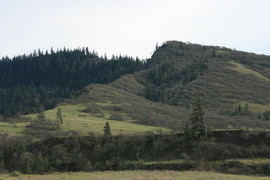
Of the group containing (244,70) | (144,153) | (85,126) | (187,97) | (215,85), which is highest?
(244,70)

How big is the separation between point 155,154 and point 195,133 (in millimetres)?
7242

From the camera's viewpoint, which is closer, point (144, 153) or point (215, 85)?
point (144, 153)

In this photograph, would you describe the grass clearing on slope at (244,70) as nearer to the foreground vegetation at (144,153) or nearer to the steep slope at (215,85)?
the steep slope at (215,85)

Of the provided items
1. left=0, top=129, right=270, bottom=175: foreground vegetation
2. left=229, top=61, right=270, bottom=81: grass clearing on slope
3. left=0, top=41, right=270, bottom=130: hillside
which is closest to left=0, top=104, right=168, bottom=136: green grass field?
left=0, top=41, right=270, bottom=130: hillside

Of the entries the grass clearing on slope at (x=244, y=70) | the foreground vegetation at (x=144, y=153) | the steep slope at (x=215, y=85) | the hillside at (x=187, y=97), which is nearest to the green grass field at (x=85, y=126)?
the hillside at (x=187, y=97)

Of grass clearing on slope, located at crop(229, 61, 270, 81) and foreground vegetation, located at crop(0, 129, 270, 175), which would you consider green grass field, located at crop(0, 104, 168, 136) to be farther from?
grass clearing on slope, located at crop(229, 61, 270, 81)

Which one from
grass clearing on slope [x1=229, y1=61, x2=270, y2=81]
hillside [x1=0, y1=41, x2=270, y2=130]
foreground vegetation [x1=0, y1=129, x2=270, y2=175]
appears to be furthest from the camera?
grass clearing on slope [x1=229, y1=61, x2=270, y2=81]

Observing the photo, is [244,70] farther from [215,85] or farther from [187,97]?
[187,97]

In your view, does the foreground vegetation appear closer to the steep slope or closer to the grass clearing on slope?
the steep slope

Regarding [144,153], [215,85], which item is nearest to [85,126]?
[144,153]

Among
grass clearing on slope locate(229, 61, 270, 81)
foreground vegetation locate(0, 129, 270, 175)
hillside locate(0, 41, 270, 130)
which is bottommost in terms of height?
foreground vegetation locate(0, 129, 270, 175)

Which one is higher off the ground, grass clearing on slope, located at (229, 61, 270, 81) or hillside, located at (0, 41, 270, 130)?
grass clearing on slope, located at (229, 61, 270, 81)

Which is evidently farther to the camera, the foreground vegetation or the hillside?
the hillside

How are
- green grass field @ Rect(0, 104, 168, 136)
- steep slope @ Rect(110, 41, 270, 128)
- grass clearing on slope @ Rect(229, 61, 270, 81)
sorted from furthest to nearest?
1. grass clearing on slope @ Rect(229, 61, 270, 81)
2. steep slope @ Rect(110, 41, 270, 128)
3. green grass field @ Rect(0, 104, 168, 136)
